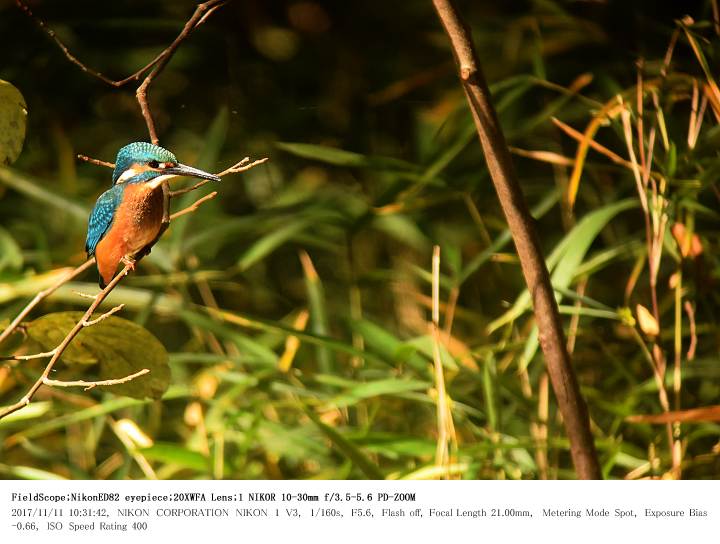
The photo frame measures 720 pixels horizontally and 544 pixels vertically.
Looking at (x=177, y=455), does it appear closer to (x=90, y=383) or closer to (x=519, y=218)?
(x=90, y=383)

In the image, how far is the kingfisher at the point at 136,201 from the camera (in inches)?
15.0

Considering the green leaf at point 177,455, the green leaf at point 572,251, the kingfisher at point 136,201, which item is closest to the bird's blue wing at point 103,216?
the kingfisher at point 136,201

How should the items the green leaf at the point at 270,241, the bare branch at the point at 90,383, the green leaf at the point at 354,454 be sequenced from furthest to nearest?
the green leaf at the point at 270,241 → the green leaf at the point at 354,454 → the bare branch at the point at 90,383

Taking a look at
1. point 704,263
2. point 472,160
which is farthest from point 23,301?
point 704,263

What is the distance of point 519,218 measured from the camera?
0.37 metres

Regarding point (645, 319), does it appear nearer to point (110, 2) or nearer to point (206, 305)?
point (206, 305)

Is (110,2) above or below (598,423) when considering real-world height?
above

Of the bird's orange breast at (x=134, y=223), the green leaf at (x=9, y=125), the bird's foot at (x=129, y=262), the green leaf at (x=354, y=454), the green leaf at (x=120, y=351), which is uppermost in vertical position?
the green leaf at (x=9, y=125)

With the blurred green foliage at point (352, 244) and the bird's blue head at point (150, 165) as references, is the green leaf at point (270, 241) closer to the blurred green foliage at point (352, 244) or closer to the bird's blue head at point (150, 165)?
the blurred green foliage at point (352, 244)

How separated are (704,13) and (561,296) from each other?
21 centimetres

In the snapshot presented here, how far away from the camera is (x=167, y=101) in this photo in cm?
54

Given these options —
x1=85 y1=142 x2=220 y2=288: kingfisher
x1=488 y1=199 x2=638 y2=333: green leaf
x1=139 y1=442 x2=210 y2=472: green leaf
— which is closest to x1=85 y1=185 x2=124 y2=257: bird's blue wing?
x1=85 y1=142 x2=220 y2=288: kingfisher

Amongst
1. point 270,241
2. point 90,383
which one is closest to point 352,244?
point 270,241

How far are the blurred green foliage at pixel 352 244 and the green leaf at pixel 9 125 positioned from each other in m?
0.14
